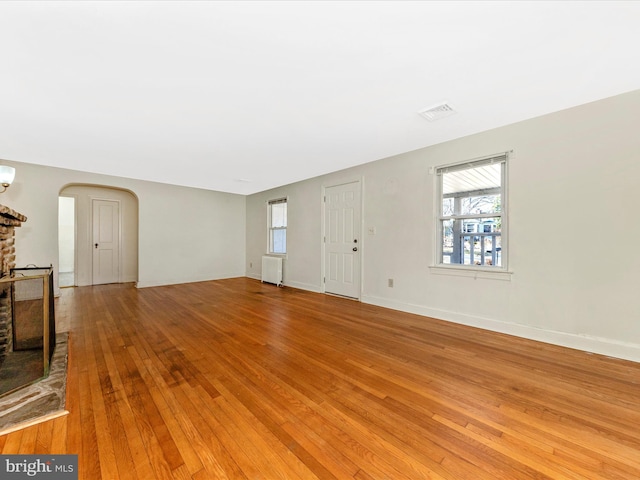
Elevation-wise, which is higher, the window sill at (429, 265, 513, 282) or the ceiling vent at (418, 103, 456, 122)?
the ceiling vent at (418, 103, 456, 122)

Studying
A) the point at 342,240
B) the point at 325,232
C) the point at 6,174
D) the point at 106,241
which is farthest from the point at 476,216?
the point at 106,241

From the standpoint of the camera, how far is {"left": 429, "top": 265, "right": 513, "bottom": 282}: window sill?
2978 millimetres

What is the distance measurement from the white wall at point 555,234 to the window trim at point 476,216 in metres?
0.06

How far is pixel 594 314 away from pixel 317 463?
9.56 ft

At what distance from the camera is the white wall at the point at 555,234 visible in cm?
234

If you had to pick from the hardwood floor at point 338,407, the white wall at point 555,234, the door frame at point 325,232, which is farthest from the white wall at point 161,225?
the white wall at point 555,234

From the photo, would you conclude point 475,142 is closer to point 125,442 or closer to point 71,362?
point 125,442

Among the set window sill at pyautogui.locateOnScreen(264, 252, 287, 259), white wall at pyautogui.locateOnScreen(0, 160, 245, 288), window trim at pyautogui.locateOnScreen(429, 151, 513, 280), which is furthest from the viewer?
window sill at pyautogui.locateOnScreen(264, 252, 287, 259)

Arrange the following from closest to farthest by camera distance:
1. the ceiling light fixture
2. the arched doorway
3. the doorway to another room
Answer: the ceiling light fixture → the arched doorway → the doorway to another room

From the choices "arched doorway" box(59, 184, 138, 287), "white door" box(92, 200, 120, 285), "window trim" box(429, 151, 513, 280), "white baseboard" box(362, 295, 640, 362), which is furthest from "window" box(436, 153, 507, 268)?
"white door" box(92, 200, 120, 285)

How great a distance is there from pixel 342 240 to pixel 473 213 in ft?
7.25

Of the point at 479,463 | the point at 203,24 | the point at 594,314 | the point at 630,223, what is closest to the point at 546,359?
the point at 594,314

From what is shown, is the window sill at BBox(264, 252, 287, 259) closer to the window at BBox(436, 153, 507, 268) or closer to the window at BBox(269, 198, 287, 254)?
the window at BBox(269, 198, 287, 254)

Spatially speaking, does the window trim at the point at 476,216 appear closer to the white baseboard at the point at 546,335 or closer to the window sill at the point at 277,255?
the white baseboard at the point at 546,335
